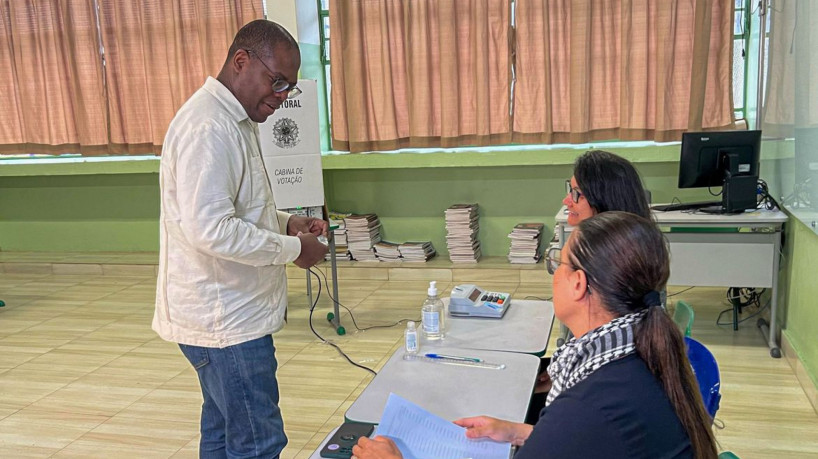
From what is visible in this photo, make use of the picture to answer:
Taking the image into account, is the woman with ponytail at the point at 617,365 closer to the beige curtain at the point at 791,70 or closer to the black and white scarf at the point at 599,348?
the black and white scarf at the point at 599,348

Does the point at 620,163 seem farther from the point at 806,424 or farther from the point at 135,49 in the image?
the point at 135,49

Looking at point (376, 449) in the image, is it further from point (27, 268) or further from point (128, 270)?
point (27, 268)

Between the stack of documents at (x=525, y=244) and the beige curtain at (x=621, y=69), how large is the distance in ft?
2.31

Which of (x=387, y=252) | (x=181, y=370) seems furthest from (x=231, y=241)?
(x=387, y=252)

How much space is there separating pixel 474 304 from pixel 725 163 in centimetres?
238

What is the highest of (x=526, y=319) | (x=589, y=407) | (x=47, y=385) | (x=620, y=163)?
(x=620, y=163)

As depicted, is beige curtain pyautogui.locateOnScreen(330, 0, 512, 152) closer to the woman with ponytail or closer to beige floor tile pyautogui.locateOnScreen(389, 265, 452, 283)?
beige floor tile pyautogui.locateOnScreen(389, 265, 452, 283)

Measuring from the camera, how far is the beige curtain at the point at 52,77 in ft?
19.9

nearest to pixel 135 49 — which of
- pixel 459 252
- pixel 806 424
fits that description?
pixel 459 252

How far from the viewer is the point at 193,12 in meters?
5.70

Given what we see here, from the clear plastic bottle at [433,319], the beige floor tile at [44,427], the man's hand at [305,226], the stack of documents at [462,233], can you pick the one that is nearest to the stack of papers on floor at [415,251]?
the stack of documents at [462,233]

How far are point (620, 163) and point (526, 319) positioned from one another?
0.61m

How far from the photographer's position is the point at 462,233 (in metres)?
5.41

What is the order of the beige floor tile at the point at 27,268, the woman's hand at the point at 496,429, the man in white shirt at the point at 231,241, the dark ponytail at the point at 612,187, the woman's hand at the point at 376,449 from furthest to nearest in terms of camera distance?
the beige floor tile at the point at 27,268, the dark ponytail at the point at 612,187, the man in white shirt at the point at 231,241, the woman's hand at the point at 496,429, the woman's hand at the point at 376,449
